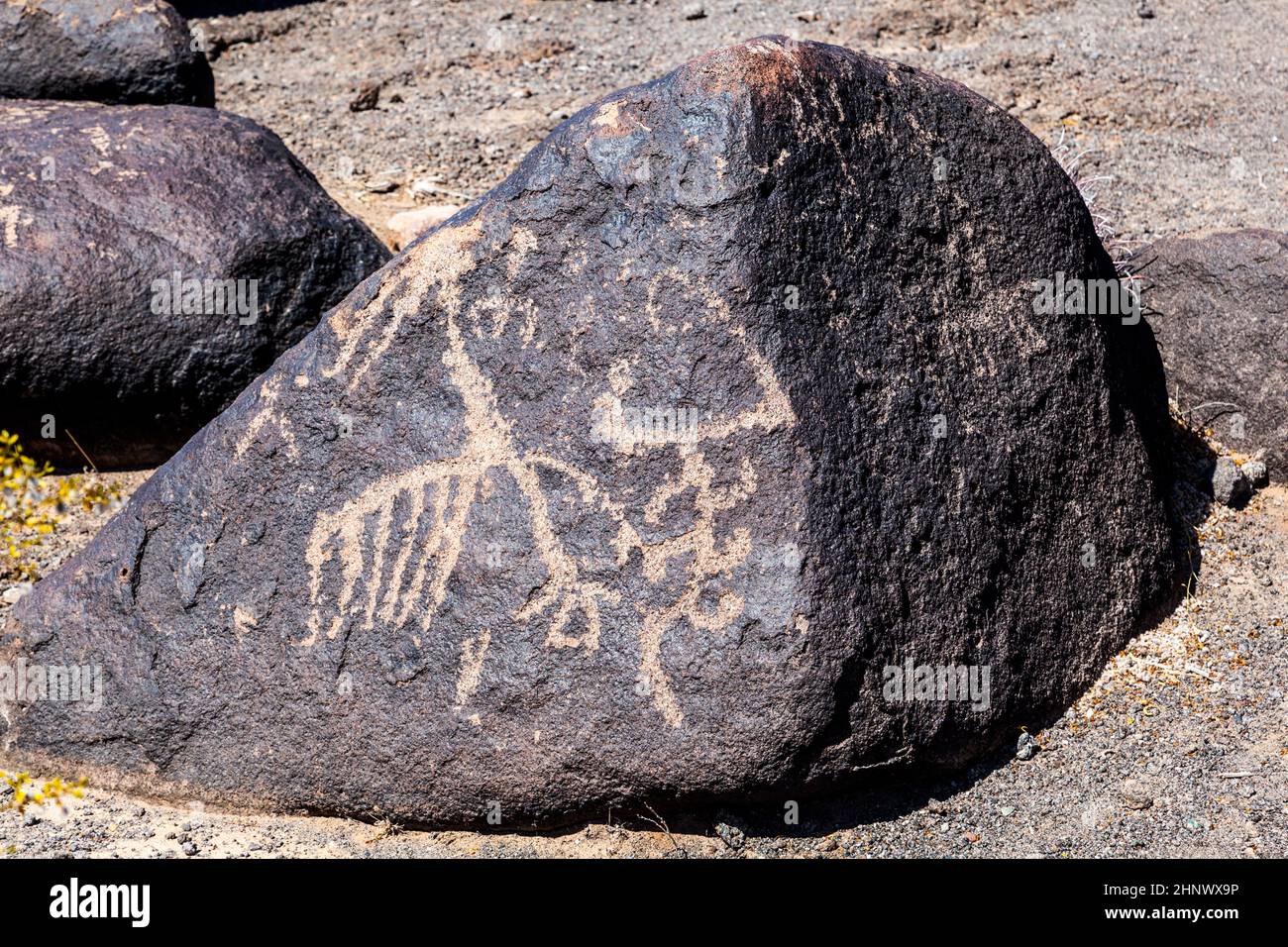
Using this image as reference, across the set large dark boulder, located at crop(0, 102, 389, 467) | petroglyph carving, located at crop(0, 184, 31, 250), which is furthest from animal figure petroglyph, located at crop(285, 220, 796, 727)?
petroglyph carving, located at crop(0, 184, 31, 250)

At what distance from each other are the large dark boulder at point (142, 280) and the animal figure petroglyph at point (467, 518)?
1.49 metres

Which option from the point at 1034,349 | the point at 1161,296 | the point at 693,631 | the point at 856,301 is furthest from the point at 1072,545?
the point at 1161,296

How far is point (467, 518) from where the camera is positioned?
296 cm

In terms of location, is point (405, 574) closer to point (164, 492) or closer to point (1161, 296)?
point (164, 492)

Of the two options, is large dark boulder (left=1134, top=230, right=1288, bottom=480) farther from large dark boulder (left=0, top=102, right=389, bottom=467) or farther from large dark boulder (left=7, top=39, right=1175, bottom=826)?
large dark boulder (left=0, top=102, right=389, bottom=467)

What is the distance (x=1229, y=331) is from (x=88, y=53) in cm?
473

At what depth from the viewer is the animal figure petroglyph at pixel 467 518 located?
2.79 metres

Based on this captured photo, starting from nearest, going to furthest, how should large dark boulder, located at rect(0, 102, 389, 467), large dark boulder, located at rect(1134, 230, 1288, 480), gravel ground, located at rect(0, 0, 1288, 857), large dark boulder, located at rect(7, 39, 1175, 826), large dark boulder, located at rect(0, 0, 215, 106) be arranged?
large dark boulder, located at rect(7, 39, 1175, 826) < gravel ground, located at rect(0, 0, 1288, 857) < large dark boulder, located at rect(1134, 230, 1288, 480) < large dark boulder, located at rect(0, 102, 389, 467) < large dark boulder, located at rect(0, 0, 215, 106)

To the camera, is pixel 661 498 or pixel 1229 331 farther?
pixel 1229 331

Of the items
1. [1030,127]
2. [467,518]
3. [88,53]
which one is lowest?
[467,518]

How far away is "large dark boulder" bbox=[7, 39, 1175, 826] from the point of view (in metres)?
2.79

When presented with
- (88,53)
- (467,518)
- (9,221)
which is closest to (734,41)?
(88,53)

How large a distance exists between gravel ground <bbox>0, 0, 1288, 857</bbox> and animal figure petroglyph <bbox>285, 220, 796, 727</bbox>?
0.45 metres

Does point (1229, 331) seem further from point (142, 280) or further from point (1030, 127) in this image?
point (142, 280)
